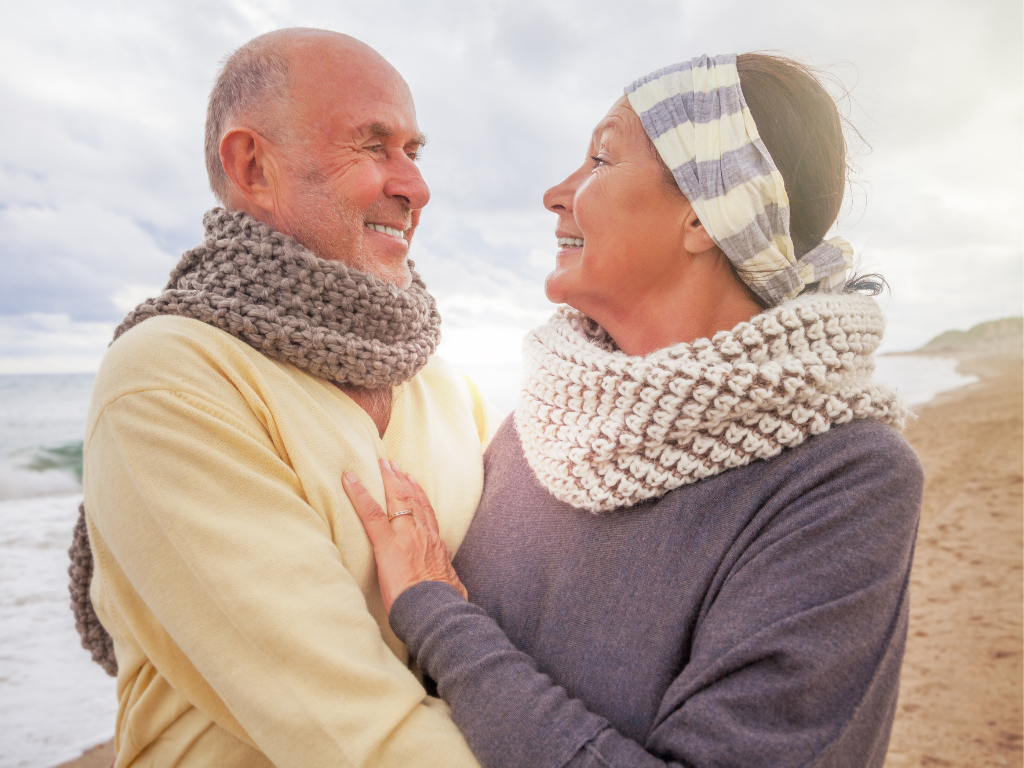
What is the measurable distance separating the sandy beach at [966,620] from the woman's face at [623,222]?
11.4 feet

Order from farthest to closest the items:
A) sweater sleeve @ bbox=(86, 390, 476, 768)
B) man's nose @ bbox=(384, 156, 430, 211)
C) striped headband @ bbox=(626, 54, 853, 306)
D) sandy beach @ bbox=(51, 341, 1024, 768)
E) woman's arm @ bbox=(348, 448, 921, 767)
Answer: sandy beach @ bbox=(51, 341, 1024, 768) → man's nose @ bbox=(384, 156, 430, 211) → striped headband @ bbox=(626, 54, 853, 306) → sweater sleeve @ bbox=(86, 390, 476, 768) → woman's arm @ bbox=(348, 448, 921, 767)

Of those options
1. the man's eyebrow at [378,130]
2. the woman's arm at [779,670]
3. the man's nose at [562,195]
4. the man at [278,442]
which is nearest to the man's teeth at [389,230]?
the man at [278,442]

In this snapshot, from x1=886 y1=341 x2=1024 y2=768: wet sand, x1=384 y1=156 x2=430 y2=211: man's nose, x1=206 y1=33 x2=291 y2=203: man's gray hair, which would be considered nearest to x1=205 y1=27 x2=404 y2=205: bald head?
x1=206 y1=33 x2=291 y2=203: man's gray hair

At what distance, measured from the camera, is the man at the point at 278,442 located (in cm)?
108

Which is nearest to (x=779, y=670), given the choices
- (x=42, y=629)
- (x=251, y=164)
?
(x=251, y=164)

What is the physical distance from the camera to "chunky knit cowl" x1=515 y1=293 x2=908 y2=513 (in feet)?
3.81

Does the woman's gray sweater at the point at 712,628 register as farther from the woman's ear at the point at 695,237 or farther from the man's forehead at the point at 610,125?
the man's forehead at the point at 610,125

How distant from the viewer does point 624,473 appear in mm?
1288

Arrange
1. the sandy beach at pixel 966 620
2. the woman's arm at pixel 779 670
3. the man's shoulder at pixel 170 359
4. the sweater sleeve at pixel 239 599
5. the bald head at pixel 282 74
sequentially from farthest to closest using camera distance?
the sandy beach at pixel 966 620, the bald head at pixel 282 74, the man's shoulder at pixel 170 359, the sweater sleeve at pixel 239 599, the woman's arm at pixel 779 670

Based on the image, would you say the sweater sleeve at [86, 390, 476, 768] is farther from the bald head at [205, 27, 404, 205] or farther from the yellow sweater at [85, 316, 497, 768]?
the bald head at [205, 27, 404, 205]

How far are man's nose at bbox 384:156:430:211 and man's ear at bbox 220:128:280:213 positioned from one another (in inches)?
12.3

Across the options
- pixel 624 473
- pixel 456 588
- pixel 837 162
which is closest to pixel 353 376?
pixel 456 588

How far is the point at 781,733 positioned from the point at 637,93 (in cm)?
139

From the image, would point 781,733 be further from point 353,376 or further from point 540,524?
point 353,376
